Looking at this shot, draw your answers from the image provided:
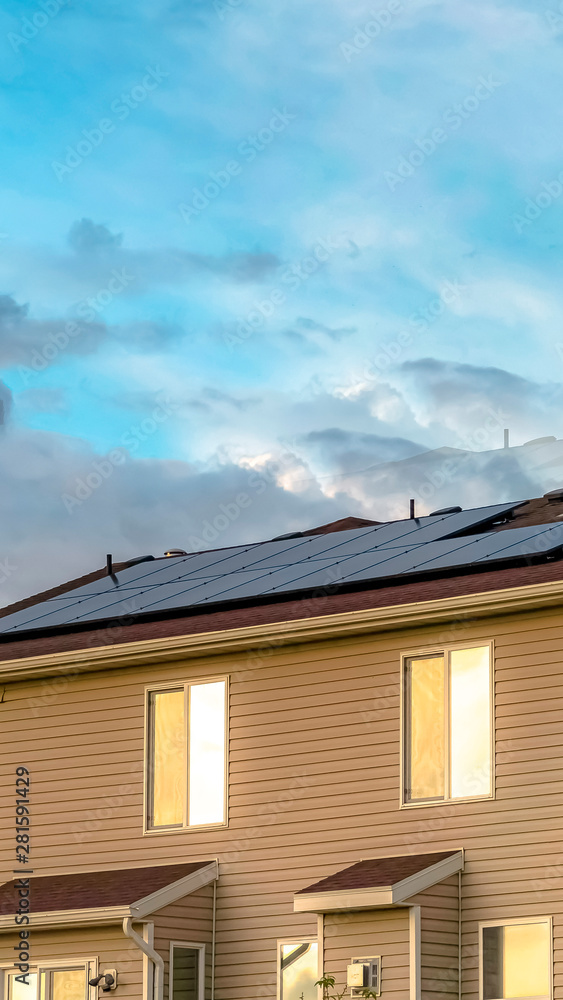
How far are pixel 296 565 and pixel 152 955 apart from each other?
239 inches

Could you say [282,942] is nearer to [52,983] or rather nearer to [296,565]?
[52,983]

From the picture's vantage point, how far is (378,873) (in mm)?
16719

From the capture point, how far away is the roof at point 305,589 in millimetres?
18453

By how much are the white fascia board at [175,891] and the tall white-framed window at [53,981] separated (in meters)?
0.99

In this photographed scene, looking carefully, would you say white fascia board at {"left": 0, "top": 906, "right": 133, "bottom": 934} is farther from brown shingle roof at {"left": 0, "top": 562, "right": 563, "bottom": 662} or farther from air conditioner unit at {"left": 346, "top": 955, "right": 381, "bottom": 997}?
brown shingle roof at {"left": 0, "top": 562, "right": 563, "bottom": 662}

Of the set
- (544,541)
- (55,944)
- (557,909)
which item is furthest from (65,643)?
(557,909)

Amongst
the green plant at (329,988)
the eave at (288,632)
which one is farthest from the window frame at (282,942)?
the eave at (288,632)

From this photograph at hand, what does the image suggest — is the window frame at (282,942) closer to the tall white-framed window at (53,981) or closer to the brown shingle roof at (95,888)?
the brown shingle roof at (95,888)

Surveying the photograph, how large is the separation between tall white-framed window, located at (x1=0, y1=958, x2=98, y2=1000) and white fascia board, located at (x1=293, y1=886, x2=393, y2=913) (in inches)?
109

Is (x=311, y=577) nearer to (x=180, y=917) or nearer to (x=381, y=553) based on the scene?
(x=381, y=553)

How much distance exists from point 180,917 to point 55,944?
1.50m

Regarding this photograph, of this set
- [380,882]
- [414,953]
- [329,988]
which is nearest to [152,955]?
[329,988]

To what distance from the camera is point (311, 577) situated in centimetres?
2038

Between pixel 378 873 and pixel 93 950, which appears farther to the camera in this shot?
pixel 93 950
